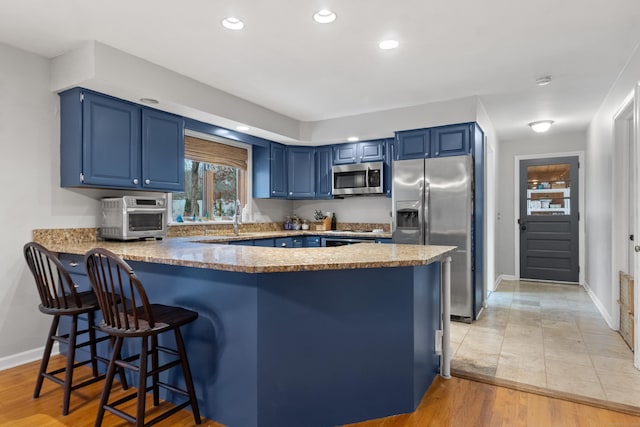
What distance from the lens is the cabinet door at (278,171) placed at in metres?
5.20

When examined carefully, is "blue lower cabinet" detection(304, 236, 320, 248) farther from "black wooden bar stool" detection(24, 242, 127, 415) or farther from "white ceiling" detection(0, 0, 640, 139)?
"black wooden bar stool" detection(24, 242, 127, 415)

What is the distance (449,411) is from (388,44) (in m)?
2.53

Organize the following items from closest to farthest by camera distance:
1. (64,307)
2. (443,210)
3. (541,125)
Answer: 1. (64,307)
2. (443,210)
3. (541,125)

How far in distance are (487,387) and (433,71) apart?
259 cm

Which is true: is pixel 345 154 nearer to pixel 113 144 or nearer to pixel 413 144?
pixel 413 144

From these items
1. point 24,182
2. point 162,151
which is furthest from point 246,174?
point 24,182

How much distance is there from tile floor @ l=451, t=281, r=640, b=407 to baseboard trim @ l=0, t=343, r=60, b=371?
10.7ft

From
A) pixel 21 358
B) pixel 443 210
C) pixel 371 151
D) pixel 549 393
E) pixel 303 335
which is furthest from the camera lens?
pixel 371 151

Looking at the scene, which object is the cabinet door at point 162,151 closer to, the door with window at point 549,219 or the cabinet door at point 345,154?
the cabinet door at point 345,154

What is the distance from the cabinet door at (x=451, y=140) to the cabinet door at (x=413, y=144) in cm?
8

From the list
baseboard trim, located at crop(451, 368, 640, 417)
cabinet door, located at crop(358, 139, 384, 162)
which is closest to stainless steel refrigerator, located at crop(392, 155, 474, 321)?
cabinet door, located at crop(358, 139, 384, 162)

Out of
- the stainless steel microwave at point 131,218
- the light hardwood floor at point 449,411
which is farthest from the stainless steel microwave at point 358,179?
the light hardwood floor at point 449,411

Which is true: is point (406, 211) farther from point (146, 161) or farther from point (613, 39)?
point (146, 161)

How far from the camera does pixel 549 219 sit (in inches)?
247
